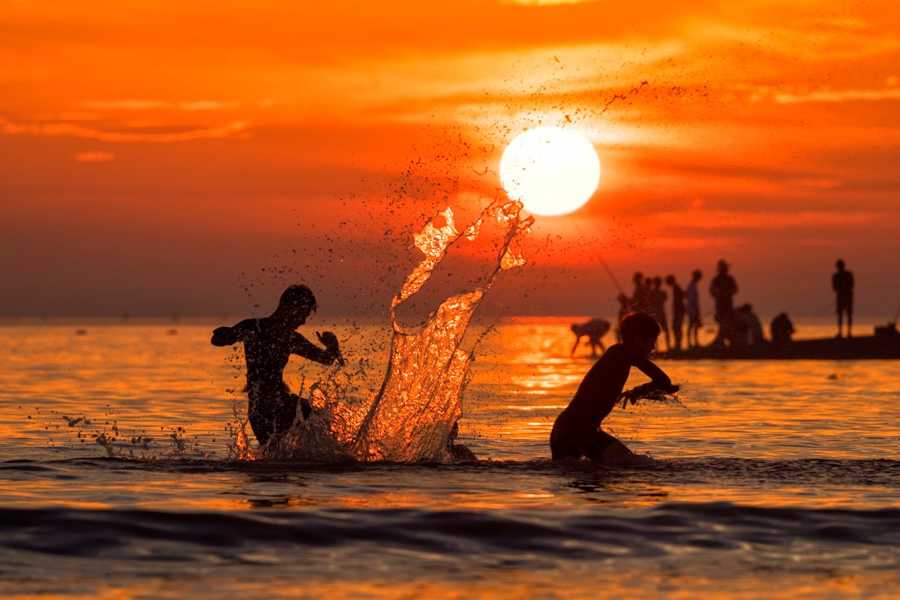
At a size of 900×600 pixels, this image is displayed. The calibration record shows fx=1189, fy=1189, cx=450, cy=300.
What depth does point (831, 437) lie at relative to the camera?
47.3 ft

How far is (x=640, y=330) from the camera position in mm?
10422

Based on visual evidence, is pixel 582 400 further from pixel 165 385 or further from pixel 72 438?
pixel 165 385

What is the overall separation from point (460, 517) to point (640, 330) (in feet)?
10.00

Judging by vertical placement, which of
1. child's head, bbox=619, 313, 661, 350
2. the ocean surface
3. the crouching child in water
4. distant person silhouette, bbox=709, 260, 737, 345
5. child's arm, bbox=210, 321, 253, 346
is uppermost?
distant person silhouette, bbox=709, 260, 737, 345

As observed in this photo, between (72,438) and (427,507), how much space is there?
6.81 metres

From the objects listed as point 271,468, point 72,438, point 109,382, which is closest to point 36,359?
point 109,382

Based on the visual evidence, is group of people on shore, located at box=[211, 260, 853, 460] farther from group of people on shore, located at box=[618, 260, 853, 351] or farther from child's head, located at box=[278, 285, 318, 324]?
group of people on shore, located at box=[618, 260, 853, 351]

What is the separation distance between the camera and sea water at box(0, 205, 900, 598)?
662 cm

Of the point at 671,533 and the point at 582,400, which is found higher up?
the point at 582,400

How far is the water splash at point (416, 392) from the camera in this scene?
38.3 feet

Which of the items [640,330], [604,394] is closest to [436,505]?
[604,394]

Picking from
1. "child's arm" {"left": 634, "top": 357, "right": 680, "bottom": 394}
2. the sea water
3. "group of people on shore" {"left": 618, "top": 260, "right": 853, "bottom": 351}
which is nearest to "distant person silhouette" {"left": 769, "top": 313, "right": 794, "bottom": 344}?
"group of people on shore" {"left": 618, "top": 260, "right": 853, "bottom": 351}

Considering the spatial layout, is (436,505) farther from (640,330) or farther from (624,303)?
(624,303)

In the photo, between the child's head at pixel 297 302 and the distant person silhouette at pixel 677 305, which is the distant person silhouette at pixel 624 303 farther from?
the child's head at pixel 297 302
